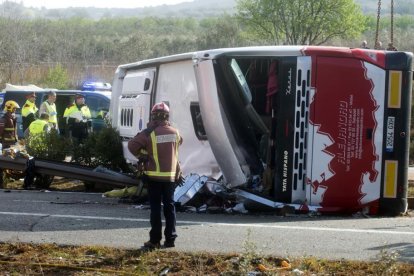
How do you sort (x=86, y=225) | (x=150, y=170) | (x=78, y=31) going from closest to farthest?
(x=150, y=170) → (x=86, y=225) → (x=78, y=31)

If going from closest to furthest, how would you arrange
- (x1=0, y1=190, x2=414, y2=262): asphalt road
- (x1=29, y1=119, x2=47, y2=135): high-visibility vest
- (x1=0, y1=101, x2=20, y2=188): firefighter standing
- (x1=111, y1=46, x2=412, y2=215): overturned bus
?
(x1=0, y1=190, x2=414, y2=262): asphalt road, (x1=111, y1=46, x2=412, y2=215): overturned bus, (x1=29, y1=119, x2=47, y2=135): high-visibility vest, (x1=0, y1=101, x2=20, y2=188): firefighter standing

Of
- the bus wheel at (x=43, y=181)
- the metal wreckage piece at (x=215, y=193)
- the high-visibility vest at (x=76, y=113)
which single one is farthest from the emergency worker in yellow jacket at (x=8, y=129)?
the metal wreckage piece at (x=215, y=193)

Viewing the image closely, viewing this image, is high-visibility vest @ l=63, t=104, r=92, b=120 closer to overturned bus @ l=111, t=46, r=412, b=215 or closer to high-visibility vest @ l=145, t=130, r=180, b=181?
overturned bus @ l=111, t=46, r=412, b=215

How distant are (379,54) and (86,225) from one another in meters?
4.36

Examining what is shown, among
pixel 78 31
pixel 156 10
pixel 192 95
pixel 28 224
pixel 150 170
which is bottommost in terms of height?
pixel 28 224

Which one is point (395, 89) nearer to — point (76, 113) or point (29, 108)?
point (76, 113)

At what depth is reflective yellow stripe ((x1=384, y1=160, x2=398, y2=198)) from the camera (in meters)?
10.5

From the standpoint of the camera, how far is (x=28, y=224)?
9.71 metres

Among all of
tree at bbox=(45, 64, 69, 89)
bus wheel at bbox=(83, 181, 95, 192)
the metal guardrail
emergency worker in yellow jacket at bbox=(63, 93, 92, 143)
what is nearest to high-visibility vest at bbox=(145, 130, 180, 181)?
the metal guardrail

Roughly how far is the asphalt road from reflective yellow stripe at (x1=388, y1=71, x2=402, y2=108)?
1.51 meters

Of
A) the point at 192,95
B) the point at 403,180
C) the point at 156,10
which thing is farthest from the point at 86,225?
the point at 156,10

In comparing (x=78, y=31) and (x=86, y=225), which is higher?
(x=78, y=31)

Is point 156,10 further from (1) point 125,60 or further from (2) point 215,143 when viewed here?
(2) point 215,143

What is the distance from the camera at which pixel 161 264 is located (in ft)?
24.5
